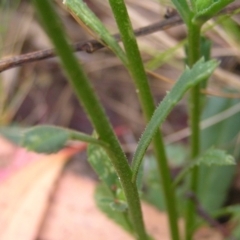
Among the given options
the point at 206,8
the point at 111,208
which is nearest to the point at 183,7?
the point at 206,8

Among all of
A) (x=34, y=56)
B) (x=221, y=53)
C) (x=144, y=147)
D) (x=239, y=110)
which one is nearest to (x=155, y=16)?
(x=221, y=53)

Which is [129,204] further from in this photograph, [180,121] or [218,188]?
[180,121]

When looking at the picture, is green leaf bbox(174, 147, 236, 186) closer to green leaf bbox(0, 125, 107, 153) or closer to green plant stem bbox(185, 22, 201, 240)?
green plant stem bbox(185, 22, 201, 240)

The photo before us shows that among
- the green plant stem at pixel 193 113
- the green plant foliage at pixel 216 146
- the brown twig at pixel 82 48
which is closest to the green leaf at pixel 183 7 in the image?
the green plant stem at pixel 193 113

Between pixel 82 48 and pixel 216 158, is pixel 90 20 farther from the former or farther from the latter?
pixel 216 158

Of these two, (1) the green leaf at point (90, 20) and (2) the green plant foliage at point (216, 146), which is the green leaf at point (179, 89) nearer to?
(1) the green leaf at point (90, 20)
